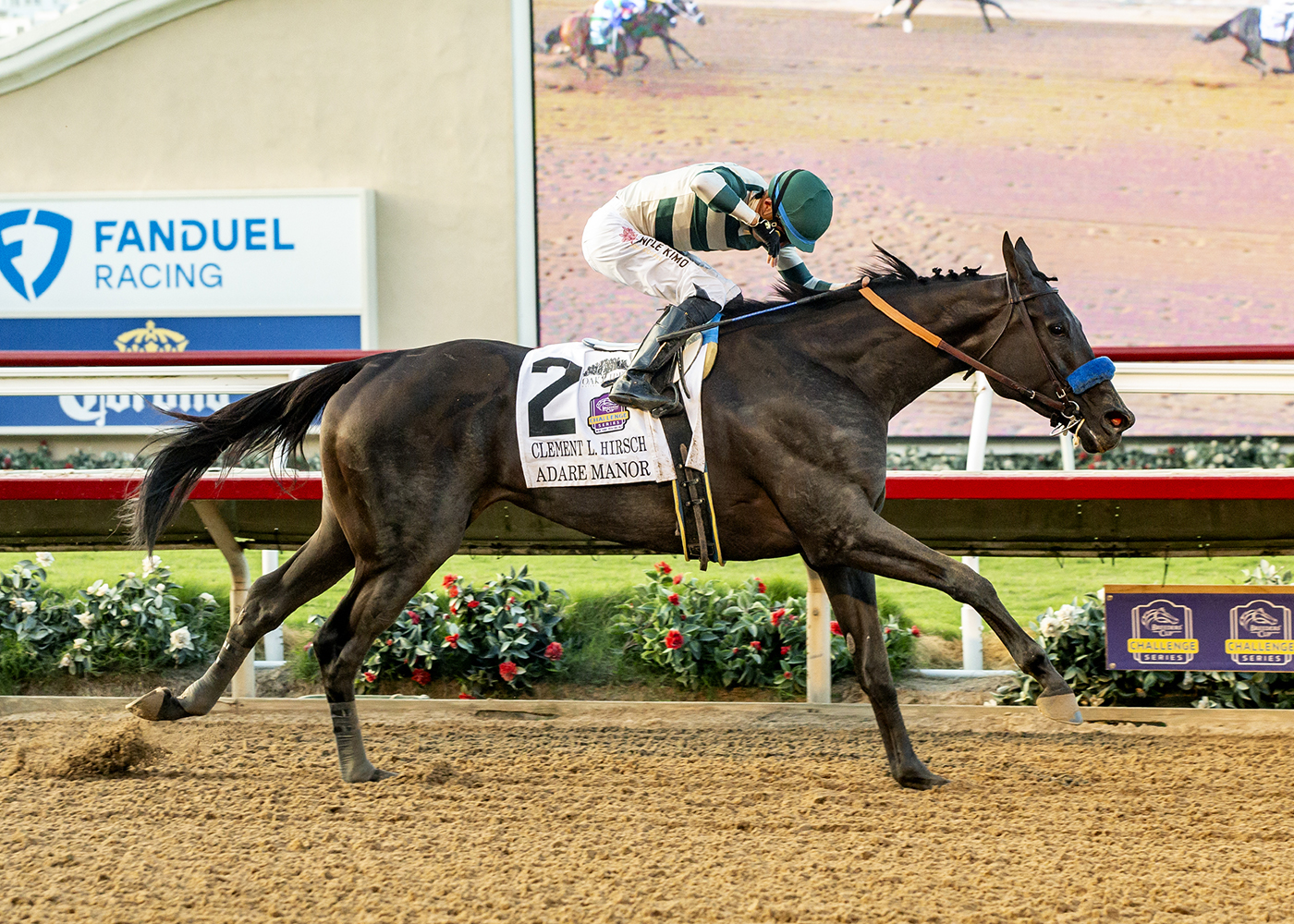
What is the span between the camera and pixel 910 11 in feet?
34.1

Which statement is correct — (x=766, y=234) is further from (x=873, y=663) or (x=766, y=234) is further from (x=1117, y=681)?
(x=1117, y=681)

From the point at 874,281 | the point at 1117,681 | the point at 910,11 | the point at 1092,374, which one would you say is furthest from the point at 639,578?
the point at 910,11

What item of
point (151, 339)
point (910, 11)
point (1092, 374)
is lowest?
point (1092, 374)

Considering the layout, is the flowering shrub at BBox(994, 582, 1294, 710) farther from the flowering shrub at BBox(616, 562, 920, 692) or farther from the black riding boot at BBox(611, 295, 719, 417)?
the black riding boot at BBox(611, 295, 719, 417)

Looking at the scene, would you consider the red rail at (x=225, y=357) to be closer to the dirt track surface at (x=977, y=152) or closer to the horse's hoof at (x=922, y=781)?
the horse's hoof at (x=922, y=781)

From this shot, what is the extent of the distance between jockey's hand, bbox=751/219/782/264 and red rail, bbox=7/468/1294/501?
104cm

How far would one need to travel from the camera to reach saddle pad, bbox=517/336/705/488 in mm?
3625

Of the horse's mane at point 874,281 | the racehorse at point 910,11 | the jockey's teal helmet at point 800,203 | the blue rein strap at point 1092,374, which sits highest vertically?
the racehorse at point 910,11

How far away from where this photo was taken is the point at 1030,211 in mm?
10086

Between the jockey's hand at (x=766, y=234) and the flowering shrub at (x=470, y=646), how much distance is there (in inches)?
80.2

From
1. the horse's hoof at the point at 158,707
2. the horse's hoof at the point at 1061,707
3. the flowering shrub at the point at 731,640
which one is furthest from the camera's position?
the flowering shrub at the point at 731,640

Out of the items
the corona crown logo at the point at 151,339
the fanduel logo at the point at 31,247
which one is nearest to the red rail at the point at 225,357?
the corona crown logo at the point at 151,339

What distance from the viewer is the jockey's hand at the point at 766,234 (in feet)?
11.7

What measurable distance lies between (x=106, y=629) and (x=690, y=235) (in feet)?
10.3
